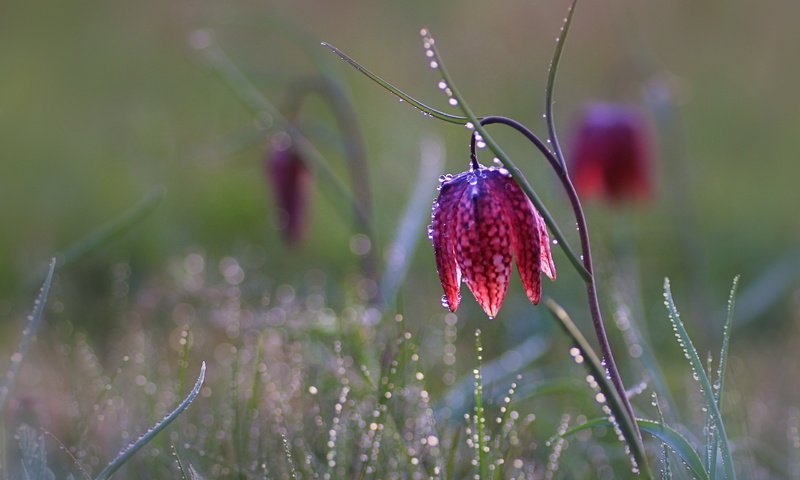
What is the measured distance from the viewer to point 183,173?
338 cm

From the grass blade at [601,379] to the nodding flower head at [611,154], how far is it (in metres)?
1.54

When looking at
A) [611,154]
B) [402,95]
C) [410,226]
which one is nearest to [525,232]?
[402,95]

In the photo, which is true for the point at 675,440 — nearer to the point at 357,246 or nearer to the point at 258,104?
the point at 258,104

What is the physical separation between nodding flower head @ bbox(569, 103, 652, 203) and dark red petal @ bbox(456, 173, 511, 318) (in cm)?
140

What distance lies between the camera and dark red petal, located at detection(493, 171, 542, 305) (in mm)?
949

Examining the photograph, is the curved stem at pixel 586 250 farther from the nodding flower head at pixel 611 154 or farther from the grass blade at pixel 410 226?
the nodding flower head at pixel 611 154

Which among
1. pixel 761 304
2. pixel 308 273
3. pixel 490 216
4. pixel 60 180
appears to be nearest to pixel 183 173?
pixel 60 180

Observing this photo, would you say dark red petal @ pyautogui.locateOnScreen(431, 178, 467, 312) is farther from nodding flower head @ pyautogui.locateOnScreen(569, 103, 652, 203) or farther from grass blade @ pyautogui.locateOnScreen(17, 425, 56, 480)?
nodding flower head @ pyautogui.locateOnScreen(569, 103, 652, 203)

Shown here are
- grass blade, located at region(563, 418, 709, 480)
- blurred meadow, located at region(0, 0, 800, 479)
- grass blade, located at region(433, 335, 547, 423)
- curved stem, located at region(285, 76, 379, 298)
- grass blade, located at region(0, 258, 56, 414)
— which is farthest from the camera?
curved stem, located at region(285, 76, 379, 298)

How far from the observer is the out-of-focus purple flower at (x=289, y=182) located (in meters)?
2.05

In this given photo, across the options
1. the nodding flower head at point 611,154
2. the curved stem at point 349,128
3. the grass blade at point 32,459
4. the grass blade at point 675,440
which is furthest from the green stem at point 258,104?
the grass blade at point 675,440

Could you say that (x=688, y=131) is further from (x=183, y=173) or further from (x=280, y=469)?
(x=280, y=469)

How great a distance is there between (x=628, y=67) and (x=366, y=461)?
1.72 metres

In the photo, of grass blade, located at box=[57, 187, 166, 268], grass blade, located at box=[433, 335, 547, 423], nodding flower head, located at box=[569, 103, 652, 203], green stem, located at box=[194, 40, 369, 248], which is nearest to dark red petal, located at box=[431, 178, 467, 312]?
grass blade, located at box=[433, 335, 547, 423]
